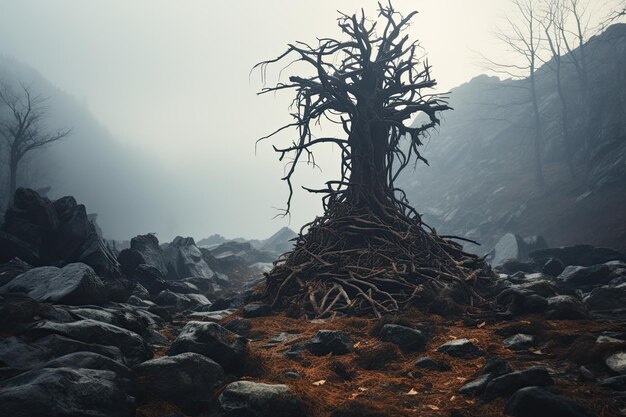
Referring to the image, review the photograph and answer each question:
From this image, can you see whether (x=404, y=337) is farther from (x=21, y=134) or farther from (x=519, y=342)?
(x=21, y=134)

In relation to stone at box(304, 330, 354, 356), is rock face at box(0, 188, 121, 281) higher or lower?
higher

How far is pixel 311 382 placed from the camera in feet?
12.3

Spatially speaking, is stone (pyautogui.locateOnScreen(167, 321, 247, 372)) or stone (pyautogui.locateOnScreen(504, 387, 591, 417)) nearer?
stone (pyautogui.locateOnScreen(504, 387, 591, 417))

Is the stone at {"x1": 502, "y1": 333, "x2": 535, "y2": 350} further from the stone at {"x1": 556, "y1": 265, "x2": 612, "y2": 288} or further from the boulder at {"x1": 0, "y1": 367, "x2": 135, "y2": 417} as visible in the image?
the stone at {"x1": 556, "y1": 265, "x2": 612, "y2": 288}

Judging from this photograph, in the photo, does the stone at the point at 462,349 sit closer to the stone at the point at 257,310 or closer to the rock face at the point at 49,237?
the stone at the point at 257,310

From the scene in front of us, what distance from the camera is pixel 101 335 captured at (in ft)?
14.2

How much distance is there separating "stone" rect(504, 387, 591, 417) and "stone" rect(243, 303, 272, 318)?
16.1 ft

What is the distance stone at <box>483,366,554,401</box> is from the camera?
3107mm

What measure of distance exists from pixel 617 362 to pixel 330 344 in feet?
8.96

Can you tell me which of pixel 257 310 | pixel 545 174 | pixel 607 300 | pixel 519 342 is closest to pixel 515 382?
pixel 519 342

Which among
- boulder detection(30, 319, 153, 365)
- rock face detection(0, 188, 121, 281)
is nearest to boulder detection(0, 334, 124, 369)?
boulder detection(30, 319, 153, 365)

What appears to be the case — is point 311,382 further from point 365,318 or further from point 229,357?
point 365,318

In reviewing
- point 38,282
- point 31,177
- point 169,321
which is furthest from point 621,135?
point 31,177

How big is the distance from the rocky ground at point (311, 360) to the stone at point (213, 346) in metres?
0.01
